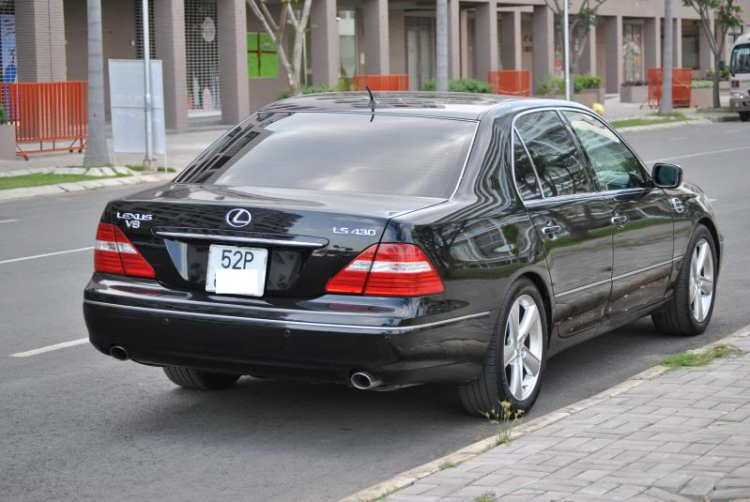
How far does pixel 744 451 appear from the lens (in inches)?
209

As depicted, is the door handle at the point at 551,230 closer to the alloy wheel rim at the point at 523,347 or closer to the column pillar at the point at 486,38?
the alloy wheel rim at the point at 523,347

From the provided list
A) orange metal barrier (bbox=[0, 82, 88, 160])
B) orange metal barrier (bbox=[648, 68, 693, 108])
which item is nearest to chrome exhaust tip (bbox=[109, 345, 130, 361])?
orange metal barrier (bbox=[0, 82, 88, 160])

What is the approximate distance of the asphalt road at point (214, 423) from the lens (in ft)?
18.1

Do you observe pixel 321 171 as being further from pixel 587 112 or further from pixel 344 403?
pixel 587 112

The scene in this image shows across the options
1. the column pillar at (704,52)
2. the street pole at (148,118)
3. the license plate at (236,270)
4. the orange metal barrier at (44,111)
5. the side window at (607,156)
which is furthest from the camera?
the column pillar at (704,52)

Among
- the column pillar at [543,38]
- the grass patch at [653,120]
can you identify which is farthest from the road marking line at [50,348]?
the column pillar at [543,38]

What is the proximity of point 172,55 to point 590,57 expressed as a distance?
29270mm

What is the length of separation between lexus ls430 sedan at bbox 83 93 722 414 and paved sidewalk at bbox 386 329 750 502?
57 cm

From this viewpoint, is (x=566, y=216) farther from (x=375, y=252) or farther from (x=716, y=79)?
(x=716, y=79)

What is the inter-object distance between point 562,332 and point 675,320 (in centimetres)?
183

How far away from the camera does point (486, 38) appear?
52.4 meters


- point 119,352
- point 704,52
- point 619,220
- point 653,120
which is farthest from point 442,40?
point 704,52

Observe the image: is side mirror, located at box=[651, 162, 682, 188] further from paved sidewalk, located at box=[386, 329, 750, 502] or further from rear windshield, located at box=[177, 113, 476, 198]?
rear windshield, located at box=[177, 113, 476, 198]

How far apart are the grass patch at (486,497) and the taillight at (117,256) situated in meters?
2.11
